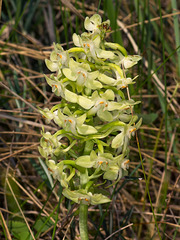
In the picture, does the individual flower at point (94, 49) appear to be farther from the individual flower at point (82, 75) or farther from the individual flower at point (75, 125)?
the individual flower at point (75, 125)

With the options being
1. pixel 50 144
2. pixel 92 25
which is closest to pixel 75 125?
pixel 50 144

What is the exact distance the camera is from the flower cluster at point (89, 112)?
138 centimetres

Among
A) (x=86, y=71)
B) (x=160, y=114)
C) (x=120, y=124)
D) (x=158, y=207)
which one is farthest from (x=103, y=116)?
(x=160, y=114)

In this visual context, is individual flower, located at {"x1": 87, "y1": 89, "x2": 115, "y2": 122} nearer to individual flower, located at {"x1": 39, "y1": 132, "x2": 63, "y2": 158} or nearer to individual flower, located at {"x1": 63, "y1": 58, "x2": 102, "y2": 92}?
individual flower, located at {"x1": 63, "y1": 58, "x2": 102, "y2": 92}

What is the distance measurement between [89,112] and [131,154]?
4.73 feet

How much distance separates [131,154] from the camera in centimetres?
277

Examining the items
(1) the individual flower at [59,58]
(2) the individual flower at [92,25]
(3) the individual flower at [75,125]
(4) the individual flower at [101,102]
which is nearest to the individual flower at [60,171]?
(3) the individual flower at [75,125]

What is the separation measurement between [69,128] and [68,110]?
0.09m

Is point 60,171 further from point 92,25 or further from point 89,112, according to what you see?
point 92,25

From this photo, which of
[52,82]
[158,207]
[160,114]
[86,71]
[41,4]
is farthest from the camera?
[41,4]

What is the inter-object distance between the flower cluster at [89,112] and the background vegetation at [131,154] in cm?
36

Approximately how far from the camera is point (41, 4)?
4.07 m

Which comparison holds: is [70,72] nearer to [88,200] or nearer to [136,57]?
[136,57]

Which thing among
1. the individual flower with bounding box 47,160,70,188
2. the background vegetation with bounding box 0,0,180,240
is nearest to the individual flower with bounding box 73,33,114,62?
the individual flower with bounding box 47,160,70,188
